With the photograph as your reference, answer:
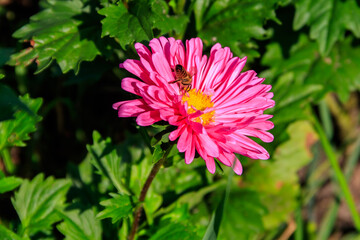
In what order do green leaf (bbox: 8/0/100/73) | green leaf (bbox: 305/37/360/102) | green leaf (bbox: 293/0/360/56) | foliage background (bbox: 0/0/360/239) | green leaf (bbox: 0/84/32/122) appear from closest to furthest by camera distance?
green leaf (bbox: 0/84/32/122), foliage background (bbox: 0/0/360/239), green leaf (bbox: 8/0/100/73), green leaf (bbox: 293/0/360/56), green leaf (bbox: 305/37/360/102)

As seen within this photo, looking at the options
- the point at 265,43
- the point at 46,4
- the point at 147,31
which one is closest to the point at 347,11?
the point at 265,43

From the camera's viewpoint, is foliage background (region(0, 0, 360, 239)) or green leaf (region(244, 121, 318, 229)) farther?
green leaf (region(244, 121, 318, 229))

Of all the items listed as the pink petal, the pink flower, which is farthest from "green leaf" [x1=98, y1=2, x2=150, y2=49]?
the pink petal

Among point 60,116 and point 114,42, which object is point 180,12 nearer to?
point 114,42

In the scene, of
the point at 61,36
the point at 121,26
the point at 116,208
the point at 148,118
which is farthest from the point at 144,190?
the point at 61,36

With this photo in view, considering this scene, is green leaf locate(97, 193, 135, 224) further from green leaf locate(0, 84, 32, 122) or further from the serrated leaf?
the serrated leaf

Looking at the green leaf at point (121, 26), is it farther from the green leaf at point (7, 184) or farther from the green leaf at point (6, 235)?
the green leaf at point (6, 235)
